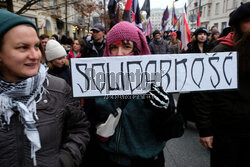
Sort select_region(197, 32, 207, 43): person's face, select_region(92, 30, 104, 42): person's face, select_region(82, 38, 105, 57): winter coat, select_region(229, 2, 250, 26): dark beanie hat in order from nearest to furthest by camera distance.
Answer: select_region(229, 2, 250, 26): dark beanie hat, select_region(197, 32, 207, 43): person's face, select_region(82, 38, 105, 57): winter coat, select_region(92, 30, 104, 42): person's face

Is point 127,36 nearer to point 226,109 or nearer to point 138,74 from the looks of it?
point 138,74

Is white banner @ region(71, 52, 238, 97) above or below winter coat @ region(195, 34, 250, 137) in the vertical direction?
above

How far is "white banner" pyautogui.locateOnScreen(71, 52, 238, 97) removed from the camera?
1.44 m

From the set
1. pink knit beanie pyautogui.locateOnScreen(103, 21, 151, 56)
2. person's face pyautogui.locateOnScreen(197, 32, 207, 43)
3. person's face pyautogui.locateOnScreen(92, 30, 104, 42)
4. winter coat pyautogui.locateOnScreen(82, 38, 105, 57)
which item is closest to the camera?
pink knit beanie pyautogui.locateOnScreen(103, 21, 151, 56)

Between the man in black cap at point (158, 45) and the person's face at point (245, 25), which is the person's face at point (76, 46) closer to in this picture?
the man in black cap at point (158, 45)

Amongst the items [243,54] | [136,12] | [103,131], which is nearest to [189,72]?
[243,54]

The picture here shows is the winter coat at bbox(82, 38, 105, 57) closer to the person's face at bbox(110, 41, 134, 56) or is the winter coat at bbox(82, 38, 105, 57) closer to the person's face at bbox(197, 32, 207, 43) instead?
the person's face at bbox(197, 32, 207, 43)

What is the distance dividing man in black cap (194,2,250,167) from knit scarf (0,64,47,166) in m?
1.58

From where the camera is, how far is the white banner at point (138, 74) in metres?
1.44

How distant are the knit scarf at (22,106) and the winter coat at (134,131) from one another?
56 cm

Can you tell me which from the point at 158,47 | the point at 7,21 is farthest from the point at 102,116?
the point at 158,47

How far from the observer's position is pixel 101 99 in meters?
1.60

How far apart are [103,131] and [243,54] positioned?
145 cm

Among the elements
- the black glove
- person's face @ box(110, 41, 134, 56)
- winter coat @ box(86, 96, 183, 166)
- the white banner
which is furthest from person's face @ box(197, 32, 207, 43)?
the black glove
